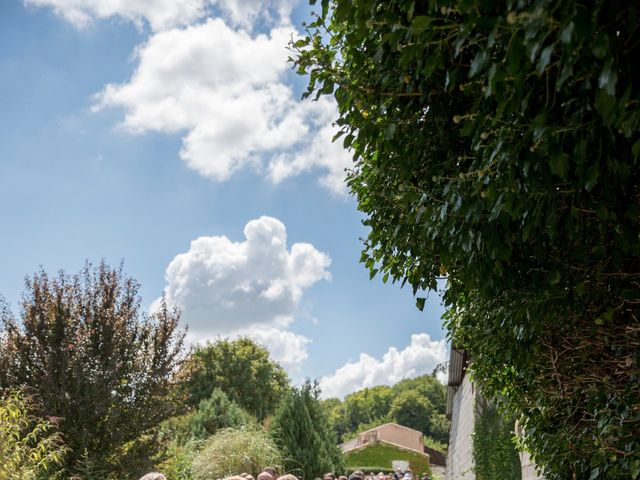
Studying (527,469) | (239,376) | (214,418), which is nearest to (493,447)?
(527,469)

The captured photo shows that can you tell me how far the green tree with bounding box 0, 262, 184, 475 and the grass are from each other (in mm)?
38436

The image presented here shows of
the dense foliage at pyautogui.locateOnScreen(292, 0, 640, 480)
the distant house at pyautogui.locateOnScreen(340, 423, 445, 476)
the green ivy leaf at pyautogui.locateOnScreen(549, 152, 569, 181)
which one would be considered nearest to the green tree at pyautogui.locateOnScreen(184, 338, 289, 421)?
the distant house at pyautogui.locateOnScreen(340, 423, 445, 476)

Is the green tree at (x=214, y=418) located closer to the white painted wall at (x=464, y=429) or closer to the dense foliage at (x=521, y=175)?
the white painted wall at (x=464, y=429)

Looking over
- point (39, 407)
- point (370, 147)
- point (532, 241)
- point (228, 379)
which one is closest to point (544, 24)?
point (370, 147)

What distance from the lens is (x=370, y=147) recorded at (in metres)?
3.99

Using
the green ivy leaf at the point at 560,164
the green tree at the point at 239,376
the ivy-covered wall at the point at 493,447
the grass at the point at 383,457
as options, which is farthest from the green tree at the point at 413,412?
the green ivy leaf at the point at 560,164

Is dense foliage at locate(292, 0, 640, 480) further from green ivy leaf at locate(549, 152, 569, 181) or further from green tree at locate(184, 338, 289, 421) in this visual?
green tree at locate(184, 338, 289, 421)

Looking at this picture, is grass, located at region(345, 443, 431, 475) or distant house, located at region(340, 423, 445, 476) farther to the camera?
distant house, located at region(340, 423, 445, 476)

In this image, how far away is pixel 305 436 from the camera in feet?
54.5

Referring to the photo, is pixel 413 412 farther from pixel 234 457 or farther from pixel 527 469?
pixel 527 469

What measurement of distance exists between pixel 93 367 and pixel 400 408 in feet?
304

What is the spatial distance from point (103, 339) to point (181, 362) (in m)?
2.23

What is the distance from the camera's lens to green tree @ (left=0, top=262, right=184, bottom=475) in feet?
42.1

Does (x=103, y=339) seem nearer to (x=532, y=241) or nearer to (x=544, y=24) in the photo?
(x=532, y=241)
